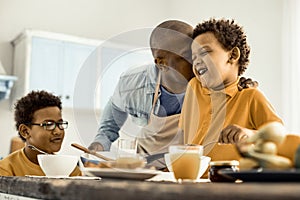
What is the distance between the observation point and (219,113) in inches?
62.1

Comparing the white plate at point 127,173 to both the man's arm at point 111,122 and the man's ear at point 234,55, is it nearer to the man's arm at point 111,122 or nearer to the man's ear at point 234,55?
the man's ear at point 234,55

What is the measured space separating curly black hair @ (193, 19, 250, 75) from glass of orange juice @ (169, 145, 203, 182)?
1.85 feet

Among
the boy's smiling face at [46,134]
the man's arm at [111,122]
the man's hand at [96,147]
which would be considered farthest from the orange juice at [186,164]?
the boy's smiling face at [46,134]

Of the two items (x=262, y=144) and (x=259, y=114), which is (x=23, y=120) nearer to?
(x=259, y=114)

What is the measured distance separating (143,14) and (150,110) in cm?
342

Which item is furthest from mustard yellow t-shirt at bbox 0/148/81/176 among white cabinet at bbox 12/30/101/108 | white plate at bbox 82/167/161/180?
white cabinet at bbox 12/30/101/108

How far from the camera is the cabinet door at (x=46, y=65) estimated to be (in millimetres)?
4219

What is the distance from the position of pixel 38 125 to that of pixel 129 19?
2.95m

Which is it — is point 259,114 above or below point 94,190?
above

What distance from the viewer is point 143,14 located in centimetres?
519

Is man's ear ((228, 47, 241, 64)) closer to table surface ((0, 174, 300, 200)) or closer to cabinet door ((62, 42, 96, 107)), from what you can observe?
table surface ((0, 174, 300, 200))

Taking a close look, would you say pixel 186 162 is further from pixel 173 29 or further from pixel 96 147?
pixel 173 29

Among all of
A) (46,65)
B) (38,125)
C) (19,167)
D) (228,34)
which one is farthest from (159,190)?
(46,65)

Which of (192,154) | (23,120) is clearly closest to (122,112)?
(23,120)
